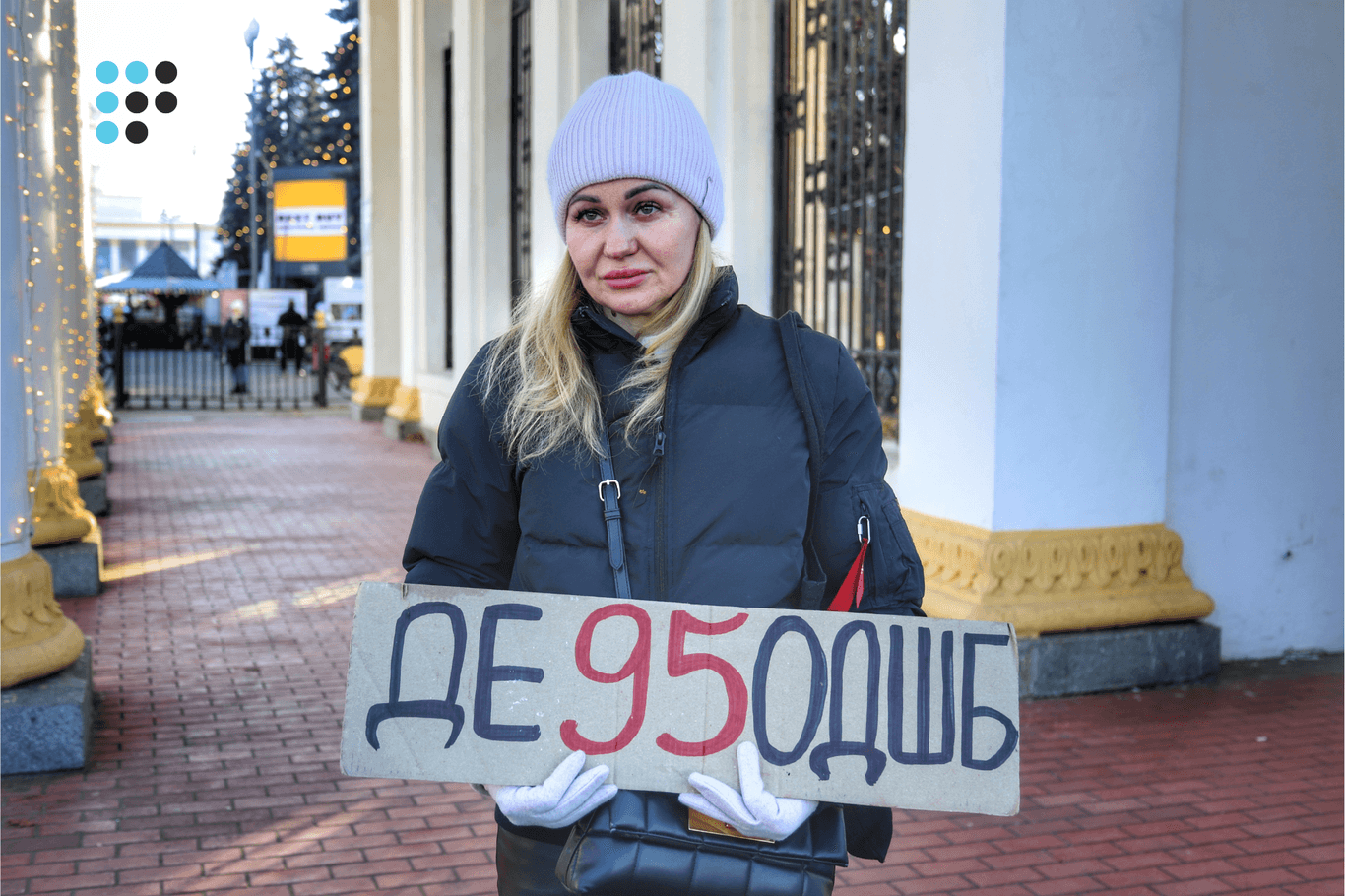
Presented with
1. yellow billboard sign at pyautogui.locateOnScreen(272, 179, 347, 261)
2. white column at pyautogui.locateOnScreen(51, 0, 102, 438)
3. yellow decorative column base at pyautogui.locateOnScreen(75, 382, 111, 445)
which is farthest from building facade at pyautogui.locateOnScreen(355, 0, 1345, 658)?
yellow billboard sign at pyautogui.locateOnScreen(272, 179, 347, 261)

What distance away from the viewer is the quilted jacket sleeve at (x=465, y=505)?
77.2 inches

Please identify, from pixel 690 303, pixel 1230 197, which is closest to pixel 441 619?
pixel 690 303

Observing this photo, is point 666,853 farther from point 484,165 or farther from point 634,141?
point 484,165

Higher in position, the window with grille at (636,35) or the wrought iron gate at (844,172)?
the window with grille at (636,35)

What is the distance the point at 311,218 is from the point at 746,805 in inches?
1104

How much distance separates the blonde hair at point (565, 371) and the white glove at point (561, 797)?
462 mm

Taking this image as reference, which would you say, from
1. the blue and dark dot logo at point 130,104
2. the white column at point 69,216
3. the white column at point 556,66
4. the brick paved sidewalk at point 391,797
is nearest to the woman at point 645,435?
the brick paved sidewalk at point 391,797

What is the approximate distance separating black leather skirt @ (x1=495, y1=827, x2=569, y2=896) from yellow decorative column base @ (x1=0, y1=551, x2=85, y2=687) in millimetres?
3567

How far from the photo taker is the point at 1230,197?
619 centimetres

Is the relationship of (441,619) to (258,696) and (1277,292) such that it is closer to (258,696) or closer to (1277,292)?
(258,696)

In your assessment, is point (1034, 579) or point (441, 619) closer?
point (441, 619)

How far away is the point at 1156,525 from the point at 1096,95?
2.05m

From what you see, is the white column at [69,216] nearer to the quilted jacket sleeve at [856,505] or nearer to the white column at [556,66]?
the white column at [556,66]

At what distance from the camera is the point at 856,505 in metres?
1.93
